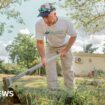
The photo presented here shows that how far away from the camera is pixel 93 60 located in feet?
118

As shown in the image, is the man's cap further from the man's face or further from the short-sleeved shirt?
the short-sleeved shirt

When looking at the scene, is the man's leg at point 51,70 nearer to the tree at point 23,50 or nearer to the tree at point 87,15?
the tree at point 87,15

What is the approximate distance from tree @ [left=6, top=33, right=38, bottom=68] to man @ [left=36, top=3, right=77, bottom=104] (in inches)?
962

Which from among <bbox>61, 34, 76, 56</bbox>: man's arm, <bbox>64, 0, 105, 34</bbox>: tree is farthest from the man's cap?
<bbox>64, 0, 105, 34</bbox>: tree

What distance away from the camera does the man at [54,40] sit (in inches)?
227

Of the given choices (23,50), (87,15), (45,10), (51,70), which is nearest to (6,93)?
(45,10)

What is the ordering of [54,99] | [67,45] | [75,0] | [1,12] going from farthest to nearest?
[1,12], [75,0], [67,45], [54,99]

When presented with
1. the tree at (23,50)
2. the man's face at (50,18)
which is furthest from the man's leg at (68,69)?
the tree at (23,50)

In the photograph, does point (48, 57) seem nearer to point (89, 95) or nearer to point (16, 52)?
point (89, 95)

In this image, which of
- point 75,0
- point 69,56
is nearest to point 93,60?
point 75,0

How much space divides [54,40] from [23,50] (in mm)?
29515

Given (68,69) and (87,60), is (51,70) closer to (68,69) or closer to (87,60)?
(68,69)

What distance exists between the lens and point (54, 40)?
6.20 meters

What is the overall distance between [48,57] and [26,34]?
105 ft
